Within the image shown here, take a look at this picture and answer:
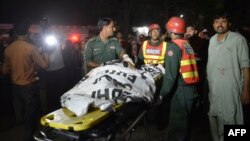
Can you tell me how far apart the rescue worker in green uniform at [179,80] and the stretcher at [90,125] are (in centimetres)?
98

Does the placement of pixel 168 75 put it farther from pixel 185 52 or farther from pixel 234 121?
pixel 234 121

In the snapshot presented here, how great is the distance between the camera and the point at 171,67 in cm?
450

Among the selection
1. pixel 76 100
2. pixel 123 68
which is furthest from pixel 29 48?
pixel 76 100

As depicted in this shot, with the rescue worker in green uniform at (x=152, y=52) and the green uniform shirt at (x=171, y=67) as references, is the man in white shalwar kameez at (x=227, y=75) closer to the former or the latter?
the green uniform shirt at (x=171, y=67)

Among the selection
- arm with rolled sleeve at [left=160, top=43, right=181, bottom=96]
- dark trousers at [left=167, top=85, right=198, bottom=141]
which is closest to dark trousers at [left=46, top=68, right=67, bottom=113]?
dark trousers at [left=167, top=85, right=198, bottom=141]

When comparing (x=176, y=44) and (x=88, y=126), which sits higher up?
(x=176, y=44)

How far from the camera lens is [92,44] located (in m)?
5.73

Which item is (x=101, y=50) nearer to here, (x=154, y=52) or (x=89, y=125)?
(x=154, y=52)

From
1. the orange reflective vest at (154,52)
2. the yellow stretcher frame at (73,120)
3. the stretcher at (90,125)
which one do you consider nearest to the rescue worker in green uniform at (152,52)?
the orange reflective vest at (154,52)

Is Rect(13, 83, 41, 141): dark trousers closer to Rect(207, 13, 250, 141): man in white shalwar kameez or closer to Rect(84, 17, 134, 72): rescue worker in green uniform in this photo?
Rect(84, 17, 134, 72): rescue worker in green uniform

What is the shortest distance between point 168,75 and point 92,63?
153 cm

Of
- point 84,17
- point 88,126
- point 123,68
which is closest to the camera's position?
point 88,126

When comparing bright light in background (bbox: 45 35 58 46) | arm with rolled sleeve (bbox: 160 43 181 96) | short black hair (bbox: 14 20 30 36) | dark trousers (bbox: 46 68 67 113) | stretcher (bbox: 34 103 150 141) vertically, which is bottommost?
dark trousers (bbox: 46 68 67 113)

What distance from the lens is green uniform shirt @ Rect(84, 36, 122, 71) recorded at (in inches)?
224
